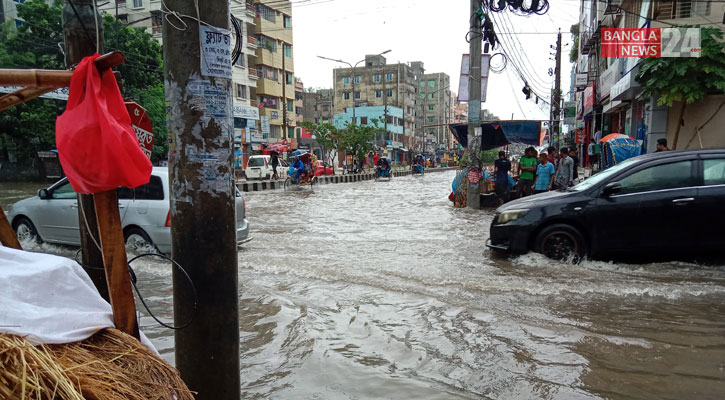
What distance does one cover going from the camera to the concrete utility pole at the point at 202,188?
7.08 feet

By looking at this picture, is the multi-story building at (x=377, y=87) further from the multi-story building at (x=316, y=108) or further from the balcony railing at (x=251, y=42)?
the balcony railing at (x=251, y=42)

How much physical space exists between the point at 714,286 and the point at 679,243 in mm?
702

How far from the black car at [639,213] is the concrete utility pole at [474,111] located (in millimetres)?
7572

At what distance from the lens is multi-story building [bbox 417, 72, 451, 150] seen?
9896cm

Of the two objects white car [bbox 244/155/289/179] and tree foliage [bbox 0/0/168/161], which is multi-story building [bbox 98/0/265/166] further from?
tree foliage [bbox 0/0/168/161]

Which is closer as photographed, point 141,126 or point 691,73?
point 141,126

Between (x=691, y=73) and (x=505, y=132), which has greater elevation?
(x=691, y=73)

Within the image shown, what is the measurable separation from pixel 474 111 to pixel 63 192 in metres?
10.9

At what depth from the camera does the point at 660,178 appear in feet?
20.5

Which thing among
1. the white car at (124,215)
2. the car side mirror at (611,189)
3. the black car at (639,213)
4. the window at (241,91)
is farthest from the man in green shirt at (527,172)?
the window at (241,91)

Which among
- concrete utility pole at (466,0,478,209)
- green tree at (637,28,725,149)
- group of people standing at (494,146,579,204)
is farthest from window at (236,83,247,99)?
green tree at (637,28,725,149)

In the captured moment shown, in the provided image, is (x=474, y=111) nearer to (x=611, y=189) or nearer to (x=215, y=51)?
(x=611, y=189)

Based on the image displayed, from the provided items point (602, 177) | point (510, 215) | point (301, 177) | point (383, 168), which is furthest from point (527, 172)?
point (383, 168)

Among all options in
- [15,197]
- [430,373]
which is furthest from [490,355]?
[15,197]
